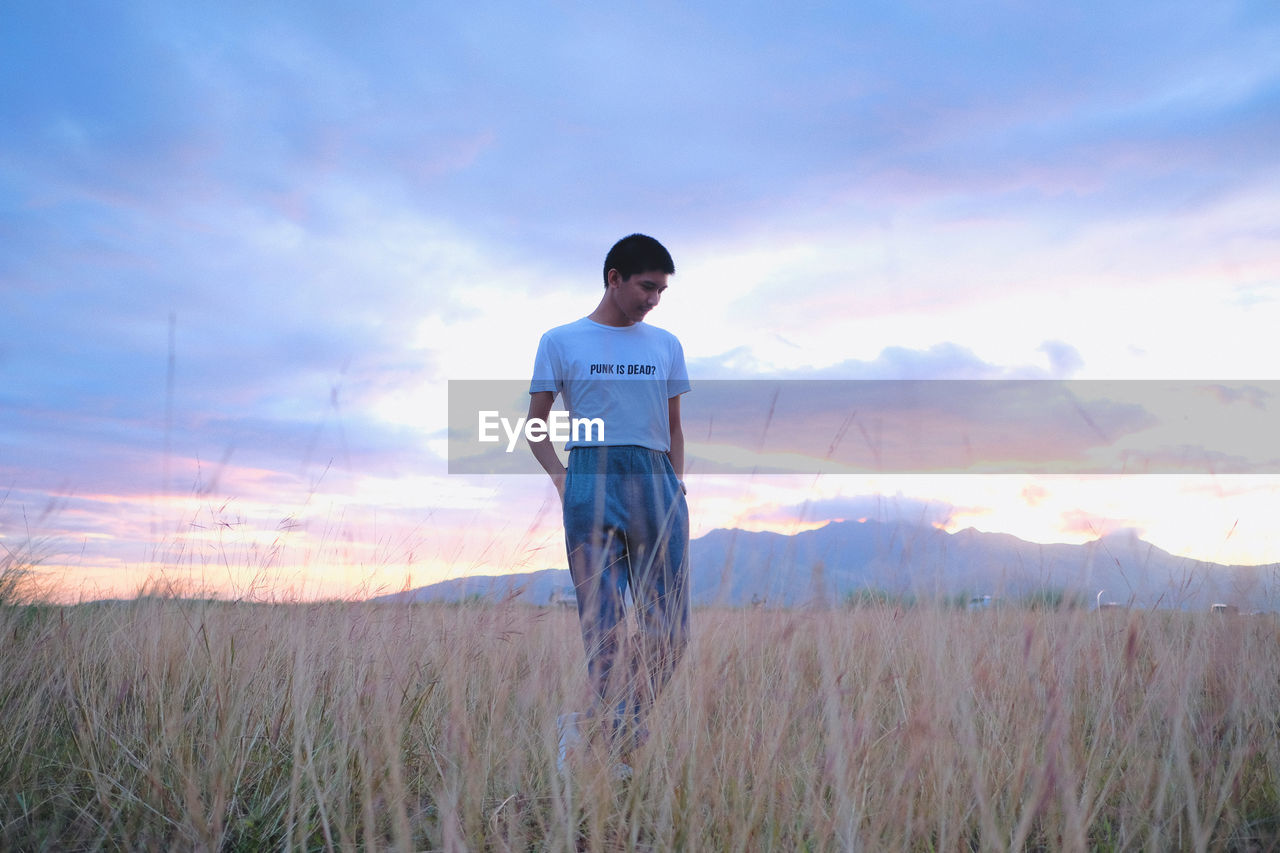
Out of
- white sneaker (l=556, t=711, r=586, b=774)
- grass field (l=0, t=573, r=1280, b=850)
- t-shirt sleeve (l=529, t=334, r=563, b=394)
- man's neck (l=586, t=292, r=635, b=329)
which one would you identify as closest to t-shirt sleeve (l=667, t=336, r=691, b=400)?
man's neck (l=586, t=292, r=635, b=329)

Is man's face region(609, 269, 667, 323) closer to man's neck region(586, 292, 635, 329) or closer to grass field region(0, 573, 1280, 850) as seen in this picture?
man's neck region(586, 292, 635, 329)

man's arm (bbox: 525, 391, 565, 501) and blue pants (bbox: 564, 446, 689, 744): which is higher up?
man's arm (bbox: 525, 391, 565, 501)

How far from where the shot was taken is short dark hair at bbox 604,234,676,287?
300 cm

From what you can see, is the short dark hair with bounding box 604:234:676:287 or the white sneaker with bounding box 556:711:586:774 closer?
the white sneaker with bounding box 556:711:586:774

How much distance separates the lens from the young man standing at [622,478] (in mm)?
2770

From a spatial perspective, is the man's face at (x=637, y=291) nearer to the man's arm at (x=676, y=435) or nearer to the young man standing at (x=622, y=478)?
the young man standing at (x=622, y=478)

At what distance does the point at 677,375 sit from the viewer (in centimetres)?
323

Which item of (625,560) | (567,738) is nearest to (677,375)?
(625,560)

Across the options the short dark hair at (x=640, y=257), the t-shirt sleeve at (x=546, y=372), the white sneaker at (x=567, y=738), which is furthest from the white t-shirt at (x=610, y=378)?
Answer: the white sneaker at (x=567, y=738)

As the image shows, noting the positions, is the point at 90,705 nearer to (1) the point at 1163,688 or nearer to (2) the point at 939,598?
(2) the point at 939,598

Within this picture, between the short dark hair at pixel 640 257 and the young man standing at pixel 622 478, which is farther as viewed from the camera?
the short dark hair at pixel 640 257

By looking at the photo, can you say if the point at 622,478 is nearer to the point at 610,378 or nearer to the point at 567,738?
the point at 610,378

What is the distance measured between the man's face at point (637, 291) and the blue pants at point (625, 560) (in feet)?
1.81

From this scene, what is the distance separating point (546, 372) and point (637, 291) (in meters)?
0.47
